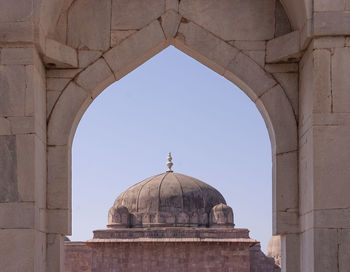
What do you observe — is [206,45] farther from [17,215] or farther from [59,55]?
[17,215]

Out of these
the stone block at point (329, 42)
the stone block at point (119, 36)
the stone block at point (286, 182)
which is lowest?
the stone block at point (286, 182)

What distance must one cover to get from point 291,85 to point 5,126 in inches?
114

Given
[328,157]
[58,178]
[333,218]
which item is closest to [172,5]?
[58,178]

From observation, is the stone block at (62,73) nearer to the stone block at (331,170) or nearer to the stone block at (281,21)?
the stone block at (281,21)

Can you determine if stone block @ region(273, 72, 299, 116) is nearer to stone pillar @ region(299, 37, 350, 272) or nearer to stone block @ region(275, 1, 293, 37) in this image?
stone block @ region(275, 1, 293, 37)

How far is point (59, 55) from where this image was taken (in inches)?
295

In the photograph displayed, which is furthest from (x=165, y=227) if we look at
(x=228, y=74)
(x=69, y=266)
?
(x=228, y=74)

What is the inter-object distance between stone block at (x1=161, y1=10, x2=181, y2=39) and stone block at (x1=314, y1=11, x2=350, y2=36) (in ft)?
5.21

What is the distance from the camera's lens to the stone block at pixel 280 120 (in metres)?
7.52

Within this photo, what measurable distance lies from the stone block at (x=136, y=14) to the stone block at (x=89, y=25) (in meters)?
0.10

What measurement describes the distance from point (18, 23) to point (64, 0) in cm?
84

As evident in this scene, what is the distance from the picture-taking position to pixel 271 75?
7.66 metres

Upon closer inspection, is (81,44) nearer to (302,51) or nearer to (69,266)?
(302,51)

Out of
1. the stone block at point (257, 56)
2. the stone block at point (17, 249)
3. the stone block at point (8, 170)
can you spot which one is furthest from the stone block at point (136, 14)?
the stone block at point (17, 249)
